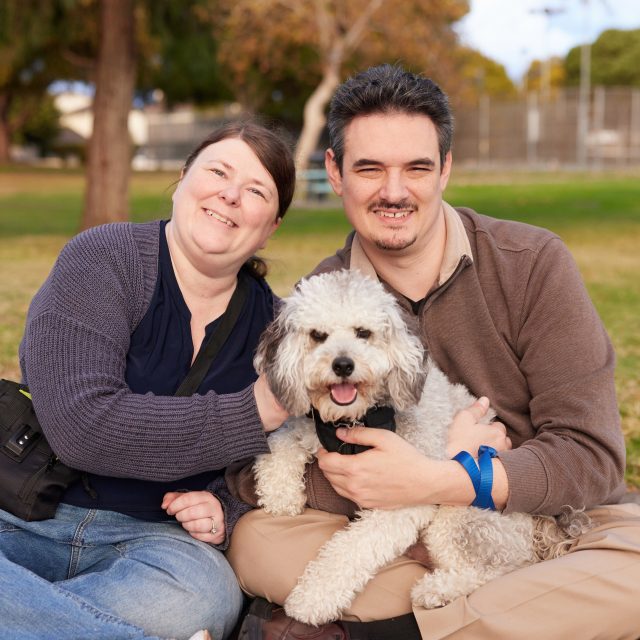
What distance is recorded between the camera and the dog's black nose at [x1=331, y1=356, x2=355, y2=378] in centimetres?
304

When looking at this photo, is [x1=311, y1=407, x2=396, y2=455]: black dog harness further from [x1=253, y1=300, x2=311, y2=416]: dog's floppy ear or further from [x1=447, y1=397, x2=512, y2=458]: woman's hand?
[x1=447, y1=397, x2=512, y2=458]: woman's hand

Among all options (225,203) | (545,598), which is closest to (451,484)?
(545,598)

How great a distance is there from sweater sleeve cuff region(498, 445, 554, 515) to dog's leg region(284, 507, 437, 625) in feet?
1.10

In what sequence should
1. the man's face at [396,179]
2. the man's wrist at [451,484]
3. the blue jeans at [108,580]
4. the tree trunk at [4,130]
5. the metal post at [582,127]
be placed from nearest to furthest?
the blue jeans at [108,580] < the man's wrist at [451,484] < the man's face at [396,179] < the metal post at [582,127] < the tree trunk at [4,130]

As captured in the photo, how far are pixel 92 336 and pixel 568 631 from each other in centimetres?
194

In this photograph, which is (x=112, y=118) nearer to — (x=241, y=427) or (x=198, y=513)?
(x=198, y=513)

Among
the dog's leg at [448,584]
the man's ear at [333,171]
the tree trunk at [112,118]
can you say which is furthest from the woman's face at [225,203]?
the tree trunk at [112,118]

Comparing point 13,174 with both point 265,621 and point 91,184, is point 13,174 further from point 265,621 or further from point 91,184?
point 265,621

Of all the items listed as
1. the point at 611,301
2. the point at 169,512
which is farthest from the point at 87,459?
the point at 611,301

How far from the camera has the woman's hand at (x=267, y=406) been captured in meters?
3.19

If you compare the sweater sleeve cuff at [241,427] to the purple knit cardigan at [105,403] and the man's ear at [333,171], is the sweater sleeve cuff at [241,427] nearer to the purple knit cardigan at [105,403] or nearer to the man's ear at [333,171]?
the purple knit cardigan at [105,403]

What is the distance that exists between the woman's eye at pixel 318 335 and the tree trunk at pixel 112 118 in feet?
43.2

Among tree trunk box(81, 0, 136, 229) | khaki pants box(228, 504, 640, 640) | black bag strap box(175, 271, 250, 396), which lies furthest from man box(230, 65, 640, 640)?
tree trunk box(81, 0, 136, 229)

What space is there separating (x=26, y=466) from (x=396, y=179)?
178 centimetres
